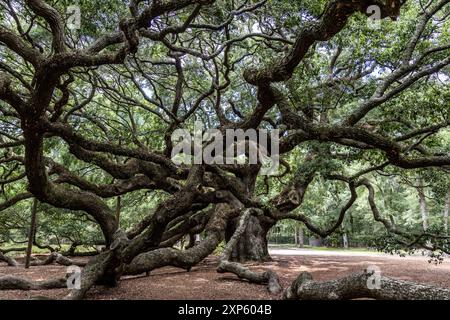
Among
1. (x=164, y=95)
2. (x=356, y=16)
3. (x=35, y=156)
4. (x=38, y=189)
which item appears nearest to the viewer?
(x=35, y=156)

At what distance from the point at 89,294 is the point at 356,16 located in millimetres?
8237

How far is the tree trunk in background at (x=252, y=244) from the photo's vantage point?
35.0ft

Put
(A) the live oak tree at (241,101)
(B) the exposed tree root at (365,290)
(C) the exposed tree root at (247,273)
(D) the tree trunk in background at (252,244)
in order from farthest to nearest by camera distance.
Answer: (D) the tree trunk in background at (252,244) → (C) the exposed tree root at (247,273) → (A) the live oak tree at (241,101) → (B) the exposed tree root at (365,290)

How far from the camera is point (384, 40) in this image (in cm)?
785

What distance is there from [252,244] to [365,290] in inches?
280

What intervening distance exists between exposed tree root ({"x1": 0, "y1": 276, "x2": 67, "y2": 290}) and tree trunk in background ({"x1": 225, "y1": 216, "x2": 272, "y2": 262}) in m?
6.04

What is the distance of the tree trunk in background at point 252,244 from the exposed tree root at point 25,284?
6042mm

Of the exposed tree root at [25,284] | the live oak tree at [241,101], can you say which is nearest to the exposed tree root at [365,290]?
the live oak tree at [241,101]

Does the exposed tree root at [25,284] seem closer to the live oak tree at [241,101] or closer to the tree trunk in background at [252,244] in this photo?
the live oak tree at [241,101]

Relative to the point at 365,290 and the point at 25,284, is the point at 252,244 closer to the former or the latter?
the point at 25,284

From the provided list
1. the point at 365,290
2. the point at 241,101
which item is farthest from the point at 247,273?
the point at 241,101

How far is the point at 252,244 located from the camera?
1082 cm
